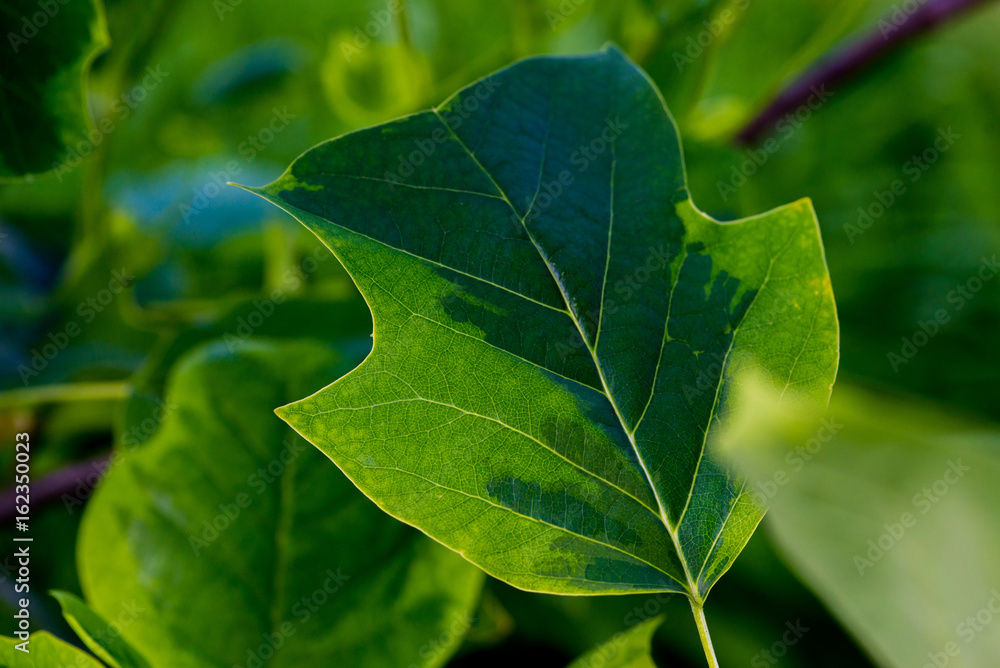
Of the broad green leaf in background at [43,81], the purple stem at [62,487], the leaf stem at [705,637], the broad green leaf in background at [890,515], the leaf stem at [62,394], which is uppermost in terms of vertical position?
the broad green leaf in background at [43,81]

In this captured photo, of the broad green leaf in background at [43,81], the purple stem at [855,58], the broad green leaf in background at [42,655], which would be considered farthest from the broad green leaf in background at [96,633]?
the purple stem at [855,58]

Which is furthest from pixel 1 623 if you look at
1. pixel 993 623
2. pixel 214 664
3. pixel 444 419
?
pixel 993 623

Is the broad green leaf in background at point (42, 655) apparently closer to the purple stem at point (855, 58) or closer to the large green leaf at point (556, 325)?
the large green leaf at point (556, 325)

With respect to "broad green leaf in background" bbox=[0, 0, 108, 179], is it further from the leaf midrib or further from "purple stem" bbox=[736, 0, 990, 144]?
"purple stem" bbox=[736, 0, 990, 144]

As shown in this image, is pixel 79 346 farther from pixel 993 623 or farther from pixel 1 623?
pixel 993 623

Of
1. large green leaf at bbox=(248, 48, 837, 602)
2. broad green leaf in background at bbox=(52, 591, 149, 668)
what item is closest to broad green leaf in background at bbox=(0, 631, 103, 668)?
broad green leaf in background at bbox=(52, 591, 149, 668)

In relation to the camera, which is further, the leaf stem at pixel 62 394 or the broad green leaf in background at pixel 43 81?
the leaf stem at pixel 62 394
